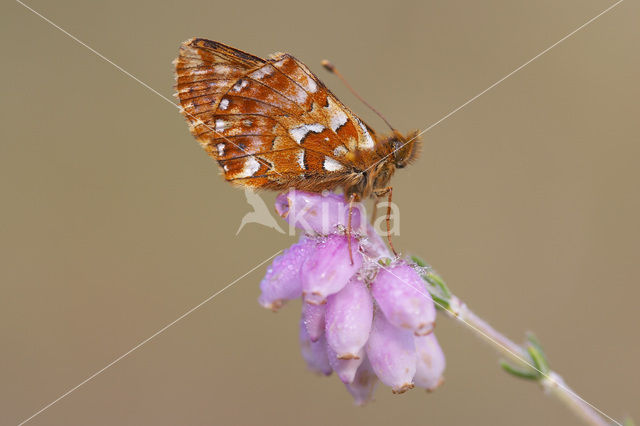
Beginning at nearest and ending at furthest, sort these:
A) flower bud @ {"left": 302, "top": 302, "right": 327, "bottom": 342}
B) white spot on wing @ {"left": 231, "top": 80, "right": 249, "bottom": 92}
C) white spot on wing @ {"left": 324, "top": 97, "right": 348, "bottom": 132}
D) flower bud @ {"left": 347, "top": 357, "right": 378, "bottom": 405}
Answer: flower bud @ {"left": 302, "top": 302, "right": 327, "bottom": 342}
flower bud @ {"left": 347, "top": 357, "right": 378, "bottom": 405}
white spot on wing @ {"left": 324, "top": 97, "right": 348, "bottom": 132}
white spot on wing @ {"left": 231, "top": 80, "right": 249, "bottom": 92}

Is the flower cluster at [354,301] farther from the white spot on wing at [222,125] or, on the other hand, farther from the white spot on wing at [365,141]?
the white spot on wing at [222,125]

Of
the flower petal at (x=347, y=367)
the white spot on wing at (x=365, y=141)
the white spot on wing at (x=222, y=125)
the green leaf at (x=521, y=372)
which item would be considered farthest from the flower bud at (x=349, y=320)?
the white spot on wing at (x=222, y=125)

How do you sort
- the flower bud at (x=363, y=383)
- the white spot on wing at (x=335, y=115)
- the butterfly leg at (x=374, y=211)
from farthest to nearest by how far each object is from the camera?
the butterfly leg at (x=374, y=211) < the white spot on wing at (x=335, y=115) < the flower bud at (x=363, y=383)

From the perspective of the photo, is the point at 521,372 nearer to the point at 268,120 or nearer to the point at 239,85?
the point at 268,120

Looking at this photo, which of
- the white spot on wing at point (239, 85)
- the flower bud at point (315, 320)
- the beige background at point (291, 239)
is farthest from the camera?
the beige background at point (291, 239)

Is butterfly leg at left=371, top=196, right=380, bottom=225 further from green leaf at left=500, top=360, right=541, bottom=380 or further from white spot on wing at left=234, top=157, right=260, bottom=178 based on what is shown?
green leaf at left=500, top=360, right=541, bottom=380

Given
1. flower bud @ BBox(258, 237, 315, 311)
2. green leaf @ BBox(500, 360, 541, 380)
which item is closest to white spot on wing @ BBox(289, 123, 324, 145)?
flower bud @ BBox(258, 237, 315, 311)
